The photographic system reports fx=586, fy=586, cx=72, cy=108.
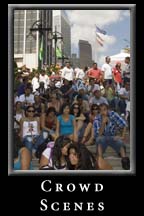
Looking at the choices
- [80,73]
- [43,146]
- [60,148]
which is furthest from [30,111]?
[80,73]

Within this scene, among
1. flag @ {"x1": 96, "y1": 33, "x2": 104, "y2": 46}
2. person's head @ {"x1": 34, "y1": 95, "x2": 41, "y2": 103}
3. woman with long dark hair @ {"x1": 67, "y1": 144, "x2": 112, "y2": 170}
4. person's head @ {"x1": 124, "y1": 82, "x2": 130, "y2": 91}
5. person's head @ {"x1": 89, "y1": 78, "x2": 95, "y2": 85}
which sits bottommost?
woman with long dark hair @ {"x1": 67, "y1": 144, "x2": 112, "y2": 170}

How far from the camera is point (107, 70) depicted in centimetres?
695

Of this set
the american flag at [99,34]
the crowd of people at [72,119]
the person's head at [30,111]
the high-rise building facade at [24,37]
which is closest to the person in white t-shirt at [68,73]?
the crowd of people at [72,119]

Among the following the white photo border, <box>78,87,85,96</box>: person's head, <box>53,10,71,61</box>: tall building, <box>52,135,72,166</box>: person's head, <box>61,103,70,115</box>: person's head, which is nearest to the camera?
the white photo border

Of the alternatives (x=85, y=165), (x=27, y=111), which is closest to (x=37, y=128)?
(x=27, y=111)

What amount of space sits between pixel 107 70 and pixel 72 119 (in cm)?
72

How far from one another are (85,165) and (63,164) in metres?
0.26

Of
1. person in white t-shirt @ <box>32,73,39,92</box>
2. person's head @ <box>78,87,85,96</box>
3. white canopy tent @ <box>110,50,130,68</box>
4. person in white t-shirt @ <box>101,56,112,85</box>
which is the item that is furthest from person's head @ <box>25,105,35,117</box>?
white canopy tent @ <box>110,50,130,68</box>

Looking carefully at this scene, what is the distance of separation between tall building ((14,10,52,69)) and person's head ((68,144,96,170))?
1.09 metres

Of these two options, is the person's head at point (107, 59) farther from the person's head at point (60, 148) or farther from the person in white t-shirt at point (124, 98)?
the person's head at point (60, 148)

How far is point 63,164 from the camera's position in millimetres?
6684

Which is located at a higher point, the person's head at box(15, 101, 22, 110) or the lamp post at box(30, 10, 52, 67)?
the lamp post at box(30, 10, 52, 67)

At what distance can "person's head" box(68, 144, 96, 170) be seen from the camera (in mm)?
6617

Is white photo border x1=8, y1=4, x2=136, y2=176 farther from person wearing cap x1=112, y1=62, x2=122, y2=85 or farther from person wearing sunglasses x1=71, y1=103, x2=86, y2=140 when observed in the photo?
person wearing sunglasses x1=71, y1=103, x2=86, y2=140
